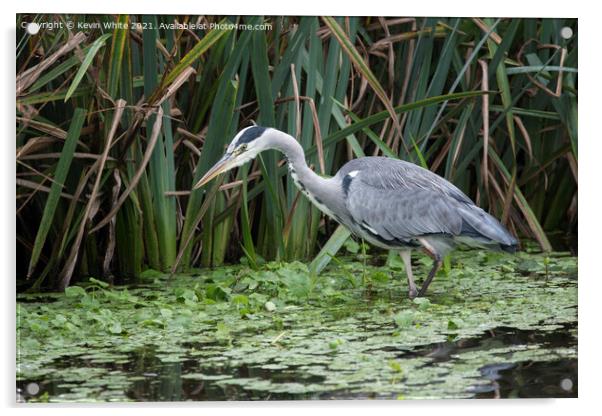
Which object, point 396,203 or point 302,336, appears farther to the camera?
point 396,203

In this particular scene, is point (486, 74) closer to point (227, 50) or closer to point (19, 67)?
point (227, 50)

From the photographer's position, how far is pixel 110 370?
4180 mm

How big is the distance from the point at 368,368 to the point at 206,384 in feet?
2.00

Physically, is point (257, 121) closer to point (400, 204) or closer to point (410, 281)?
point (400, 204)

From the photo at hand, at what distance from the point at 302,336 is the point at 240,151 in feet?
2.97

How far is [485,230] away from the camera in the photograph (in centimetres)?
498

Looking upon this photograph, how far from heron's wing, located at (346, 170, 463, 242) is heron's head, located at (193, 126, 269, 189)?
488 millimetres

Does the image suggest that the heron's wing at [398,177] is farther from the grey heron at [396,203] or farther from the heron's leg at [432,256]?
the heron's leg at [432,256]

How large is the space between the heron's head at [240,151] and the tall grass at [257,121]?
0.12 metres

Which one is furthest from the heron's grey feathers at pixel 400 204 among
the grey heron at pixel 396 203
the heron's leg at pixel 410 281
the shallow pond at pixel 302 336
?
the shallow pond at pixel 302 336

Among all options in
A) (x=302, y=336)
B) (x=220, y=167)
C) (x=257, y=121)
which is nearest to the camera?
(x=302, y=336)

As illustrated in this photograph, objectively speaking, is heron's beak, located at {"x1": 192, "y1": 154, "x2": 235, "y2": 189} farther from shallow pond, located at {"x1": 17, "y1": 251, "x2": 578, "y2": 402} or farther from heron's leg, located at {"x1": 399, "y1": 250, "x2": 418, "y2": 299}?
heron's leg, located at {"x1": 399, "y1": 250, "x2": 418, "y2": 299}

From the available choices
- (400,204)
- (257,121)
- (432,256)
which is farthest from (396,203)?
(257,121)

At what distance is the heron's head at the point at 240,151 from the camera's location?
4.90 m
